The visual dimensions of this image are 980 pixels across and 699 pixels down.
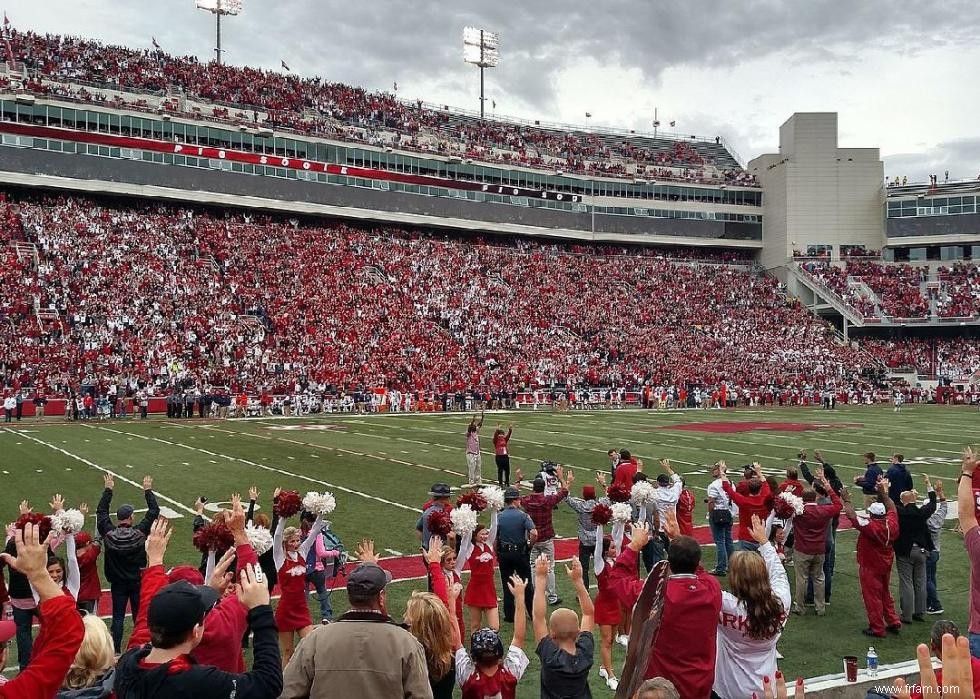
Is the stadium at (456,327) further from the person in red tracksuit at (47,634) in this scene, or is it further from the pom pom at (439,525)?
the pom pom at (439,525)

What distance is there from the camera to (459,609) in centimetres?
713

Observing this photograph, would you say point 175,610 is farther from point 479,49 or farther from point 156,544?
point 479,49

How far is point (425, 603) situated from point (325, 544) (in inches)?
186

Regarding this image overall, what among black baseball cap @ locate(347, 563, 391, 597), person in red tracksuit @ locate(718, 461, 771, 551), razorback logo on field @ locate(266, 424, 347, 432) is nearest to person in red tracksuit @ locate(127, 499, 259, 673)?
black baseball cap @ locate(347, 563, 391, 597)

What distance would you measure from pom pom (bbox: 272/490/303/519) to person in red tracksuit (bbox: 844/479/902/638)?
5.50 meters

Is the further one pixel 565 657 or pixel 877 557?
pixel 877 557

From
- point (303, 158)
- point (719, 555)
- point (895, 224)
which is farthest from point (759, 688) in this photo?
point (895, 224)

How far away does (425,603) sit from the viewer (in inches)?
185

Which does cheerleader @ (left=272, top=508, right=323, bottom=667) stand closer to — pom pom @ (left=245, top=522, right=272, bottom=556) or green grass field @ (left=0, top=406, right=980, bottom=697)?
pom pom @ (left=245, top=522, right=272, bottom=556)

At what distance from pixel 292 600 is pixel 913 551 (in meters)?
6.55

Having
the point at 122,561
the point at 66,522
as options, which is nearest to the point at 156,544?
the point at 66,522

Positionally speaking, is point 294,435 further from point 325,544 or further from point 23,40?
point 23,40

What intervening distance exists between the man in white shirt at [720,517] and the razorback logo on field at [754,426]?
768 inches

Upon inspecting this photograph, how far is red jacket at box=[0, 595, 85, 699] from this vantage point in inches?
135
